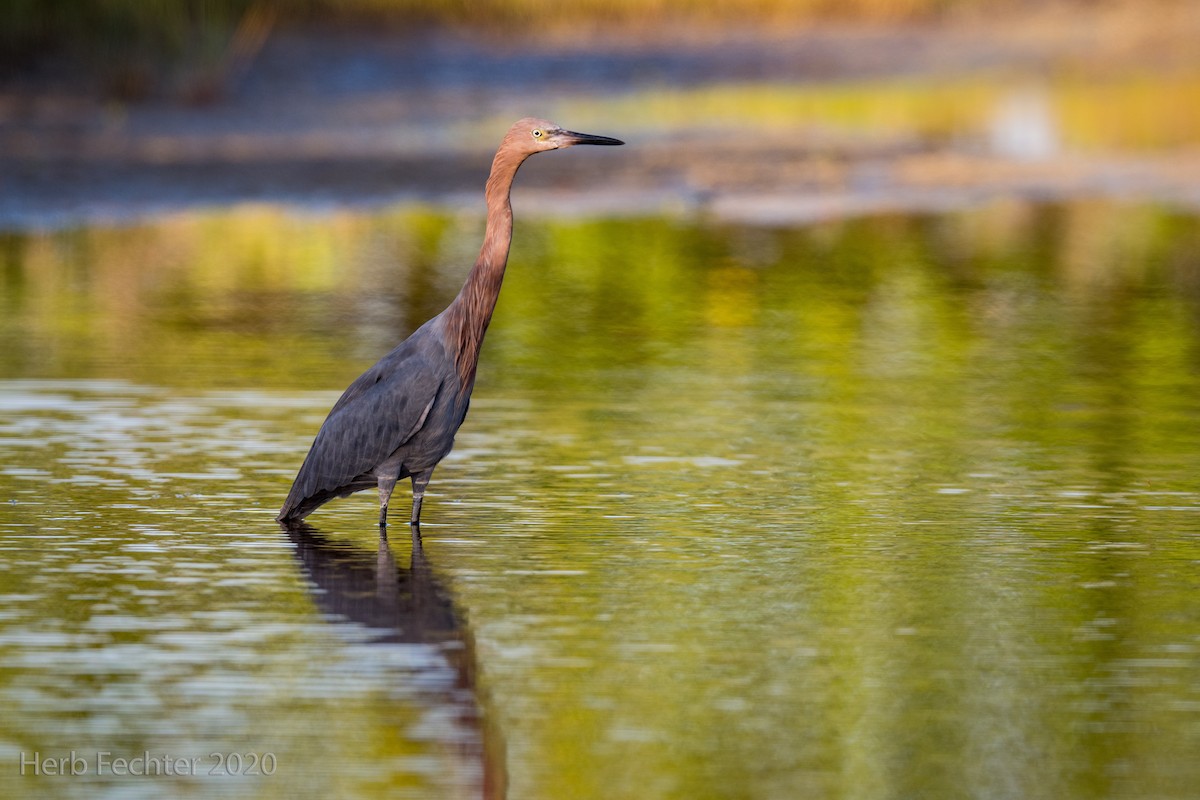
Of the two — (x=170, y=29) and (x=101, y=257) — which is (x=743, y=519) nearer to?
(x=101, y=257)

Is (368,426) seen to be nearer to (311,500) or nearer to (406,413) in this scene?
(406,413)

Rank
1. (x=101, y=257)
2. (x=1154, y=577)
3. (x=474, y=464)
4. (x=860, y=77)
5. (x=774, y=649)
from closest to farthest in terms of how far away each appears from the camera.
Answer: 1. (x=774, y=649)
2. (x=1154, y=577)
3. (x=474, y=464)
4. (x=101, y=257)
5. (x=860, y=77)

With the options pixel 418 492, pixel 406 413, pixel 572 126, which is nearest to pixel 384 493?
pixel 418 492

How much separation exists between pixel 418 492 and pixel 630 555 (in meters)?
1.05

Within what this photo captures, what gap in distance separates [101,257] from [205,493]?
9485 millimetres

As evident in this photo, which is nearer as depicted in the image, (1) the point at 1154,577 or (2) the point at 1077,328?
(1) the point at 1154,577

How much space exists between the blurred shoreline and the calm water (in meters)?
5.73

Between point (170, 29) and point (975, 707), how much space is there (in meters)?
22.1

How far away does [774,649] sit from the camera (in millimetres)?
7629

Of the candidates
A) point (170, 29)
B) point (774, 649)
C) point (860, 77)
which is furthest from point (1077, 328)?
point (860, 77)

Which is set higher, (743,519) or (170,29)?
(170,29)

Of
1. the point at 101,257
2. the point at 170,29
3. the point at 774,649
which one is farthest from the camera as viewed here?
the point at 170,29

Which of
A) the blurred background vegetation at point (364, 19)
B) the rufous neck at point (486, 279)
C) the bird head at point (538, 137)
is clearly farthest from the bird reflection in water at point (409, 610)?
the blurred background vegetation at point (364, 19)

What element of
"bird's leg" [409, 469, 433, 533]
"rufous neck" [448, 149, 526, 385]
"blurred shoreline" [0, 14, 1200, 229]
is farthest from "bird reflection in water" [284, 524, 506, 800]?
"blurred shoreline" [0, 14, 1200, 229]
